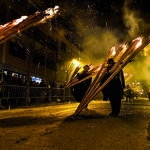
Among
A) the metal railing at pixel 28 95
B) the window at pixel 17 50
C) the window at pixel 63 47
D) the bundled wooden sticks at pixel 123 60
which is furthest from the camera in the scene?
the window at pixel 63 47

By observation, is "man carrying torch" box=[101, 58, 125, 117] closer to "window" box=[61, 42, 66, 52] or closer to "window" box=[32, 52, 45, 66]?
"window" box=[32, 52, 45, 66]

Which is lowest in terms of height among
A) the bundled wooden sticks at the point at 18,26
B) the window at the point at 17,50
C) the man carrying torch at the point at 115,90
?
the man carrying torch at the point at 115,90

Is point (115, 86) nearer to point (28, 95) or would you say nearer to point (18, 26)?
point (18, 26)

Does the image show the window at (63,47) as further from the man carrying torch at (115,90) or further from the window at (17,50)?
the man carrying torch at (115,90)

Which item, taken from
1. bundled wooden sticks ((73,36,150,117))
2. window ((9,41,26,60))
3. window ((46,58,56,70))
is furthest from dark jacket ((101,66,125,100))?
window ((46,58,56,70))

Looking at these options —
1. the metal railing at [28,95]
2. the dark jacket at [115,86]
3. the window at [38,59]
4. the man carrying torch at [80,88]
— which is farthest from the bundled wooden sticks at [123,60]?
the window at [38,59]

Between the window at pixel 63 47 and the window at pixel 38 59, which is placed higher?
the window at pixel 63 47

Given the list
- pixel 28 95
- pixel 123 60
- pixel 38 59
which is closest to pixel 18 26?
pixel 123 60

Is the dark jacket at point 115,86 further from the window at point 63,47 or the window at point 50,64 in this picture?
the window at point 63,47

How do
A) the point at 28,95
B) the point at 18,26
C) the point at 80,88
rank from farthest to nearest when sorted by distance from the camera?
the point at 28,95
the point at 80,88
the point at 18,26

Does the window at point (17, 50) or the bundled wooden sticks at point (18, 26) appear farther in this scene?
the window at point (17, 50)

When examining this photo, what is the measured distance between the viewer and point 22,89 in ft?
36.8

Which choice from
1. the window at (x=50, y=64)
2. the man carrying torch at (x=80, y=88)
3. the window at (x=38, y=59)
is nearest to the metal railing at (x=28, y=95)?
the man carrying torch at (x=80, y=88)

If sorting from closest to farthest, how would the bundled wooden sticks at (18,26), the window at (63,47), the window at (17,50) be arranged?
the bundled wooden sticks at (18,26) → the window at (17,50) → the window at (63,47)
